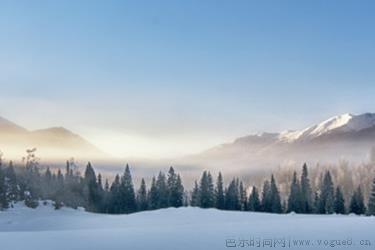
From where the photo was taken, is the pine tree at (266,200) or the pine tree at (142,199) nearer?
the pine tree at (266,200)

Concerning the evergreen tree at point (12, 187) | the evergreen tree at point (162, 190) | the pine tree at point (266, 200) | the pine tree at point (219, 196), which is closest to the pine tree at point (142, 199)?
the evergreen tree at point (162, 190)

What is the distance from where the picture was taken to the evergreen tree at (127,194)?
77812 millimetres

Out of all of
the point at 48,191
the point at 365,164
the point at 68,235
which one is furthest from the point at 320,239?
the point at 365,164

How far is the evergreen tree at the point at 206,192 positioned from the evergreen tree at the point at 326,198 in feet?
56.4

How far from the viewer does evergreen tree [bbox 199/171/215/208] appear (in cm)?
7800

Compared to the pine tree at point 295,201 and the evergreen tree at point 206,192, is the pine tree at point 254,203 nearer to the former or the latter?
the pine tree at point 295,201

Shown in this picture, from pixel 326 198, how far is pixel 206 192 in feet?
62.2

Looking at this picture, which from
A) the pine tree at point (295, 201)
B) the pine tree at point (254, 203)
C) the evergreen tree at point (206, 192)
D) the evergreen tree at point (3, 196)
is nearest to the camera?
the evergreen tree at point (3, 196)

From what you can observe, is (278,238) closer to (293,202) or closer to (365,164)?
(293,202)

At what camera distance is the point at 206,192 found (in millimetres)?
78750

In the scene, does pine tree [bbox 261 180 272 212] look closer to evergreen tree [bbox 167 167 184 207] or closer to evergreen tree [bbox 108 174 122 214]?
evergreen tree [bbox 167 167 184 207]

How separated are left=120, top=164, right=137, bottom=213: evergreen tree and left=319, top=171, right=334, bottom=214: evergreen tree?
29808mm

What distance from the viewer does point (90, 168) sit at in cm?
8200

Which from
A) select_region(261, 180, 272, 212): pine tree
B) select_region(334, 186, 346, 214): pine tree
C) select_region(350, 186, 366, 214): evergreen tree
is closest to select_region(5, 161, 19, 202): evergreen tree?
select_region(261, 180, 272, 212): pine tree
